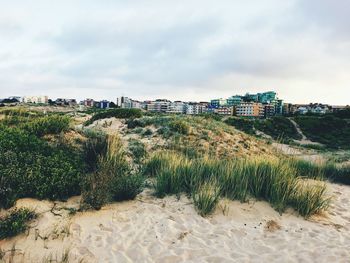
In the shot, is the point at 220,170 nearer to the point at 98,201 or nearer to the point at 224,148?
the point at 98,201

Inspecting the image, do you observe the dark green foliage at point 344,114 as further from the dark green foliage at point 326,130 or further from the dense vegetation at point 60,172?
the dense vegetation at point 60,172

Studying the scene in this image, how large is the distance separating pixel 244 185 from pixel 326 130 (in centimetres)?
4414

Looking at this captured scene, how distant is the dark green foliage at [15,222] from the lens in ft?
16.2

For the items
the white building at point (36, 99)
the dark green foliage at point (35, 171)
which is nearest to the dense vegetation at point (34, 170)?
the dark green foliage at point (35, 171)

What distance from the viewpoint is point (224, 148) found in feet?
46.4

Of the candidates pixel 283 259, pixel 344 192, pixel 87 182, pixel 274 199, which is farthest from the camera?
pixel 344 192

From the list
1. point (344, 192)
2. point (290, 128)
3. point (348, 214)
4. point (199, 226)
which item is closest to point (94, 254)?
point (199, 226)

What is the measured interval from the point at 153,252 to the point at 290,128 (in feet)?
146

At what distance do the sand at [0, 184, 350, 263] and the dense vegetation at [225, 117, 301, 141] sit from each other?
116 feet

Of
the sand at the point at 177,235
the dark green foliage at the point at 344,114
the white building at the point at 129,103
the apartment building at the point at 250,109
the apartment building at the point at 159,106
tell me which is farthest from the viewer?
the white building at the point at 129,103

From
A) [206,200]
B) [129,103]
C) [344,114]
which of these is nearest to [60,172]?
[206,200]

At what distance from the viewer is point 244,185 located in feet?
23.9

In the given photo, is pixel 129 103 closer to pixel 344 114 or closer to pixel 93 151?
pixel 344 114

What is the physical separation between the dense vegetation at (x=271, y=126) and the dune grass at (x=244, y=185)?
3412 centimetres
